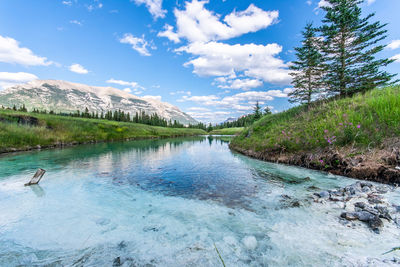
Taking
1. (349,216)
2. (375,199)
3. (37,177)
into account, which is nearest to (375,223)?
(349,216)

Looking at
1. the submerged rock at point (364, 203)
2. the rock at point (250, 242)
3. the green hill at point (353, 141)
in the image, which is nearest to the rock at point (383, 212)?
the submerged rock at point (364, 203)

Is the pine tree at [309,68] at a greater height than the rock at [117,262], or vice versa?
the pine tree at [309,68]

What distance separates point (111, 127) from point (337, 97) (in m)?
55.8

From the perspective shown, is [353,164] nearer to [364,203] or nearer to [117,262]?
[364,203]

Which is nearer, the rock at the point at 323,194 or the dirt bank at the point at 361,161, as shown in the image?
the rock at the point at 323,194

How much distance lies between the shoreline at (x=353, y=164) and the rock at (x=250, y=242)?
23.6ft

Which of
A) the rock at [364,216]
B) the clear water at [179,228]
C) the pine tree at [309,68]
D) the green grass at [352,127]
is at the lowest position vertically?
the clear water at [179,228]

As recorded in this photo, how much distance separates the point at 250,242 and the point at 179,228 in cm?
195

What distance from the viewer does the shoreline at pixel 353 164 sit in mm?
7148

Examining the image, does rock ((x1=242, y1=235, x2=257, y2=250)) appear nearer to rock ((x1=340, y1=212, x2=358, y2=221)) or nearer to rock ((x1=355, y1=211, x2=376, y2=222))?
rock ((x1=340, y1=212, x2=358, y2=221))

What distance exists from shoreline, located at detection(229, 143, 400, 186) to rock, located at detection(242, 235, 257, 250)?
719cm

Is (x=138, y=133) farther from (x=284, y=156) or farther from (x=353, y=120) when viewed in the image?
(x=353, y=120)

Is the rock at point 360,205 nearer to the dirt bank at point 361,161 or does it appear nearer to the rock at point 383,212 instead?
the rock at point 383,212

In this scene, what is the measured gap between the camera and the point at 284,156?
13031 mm
